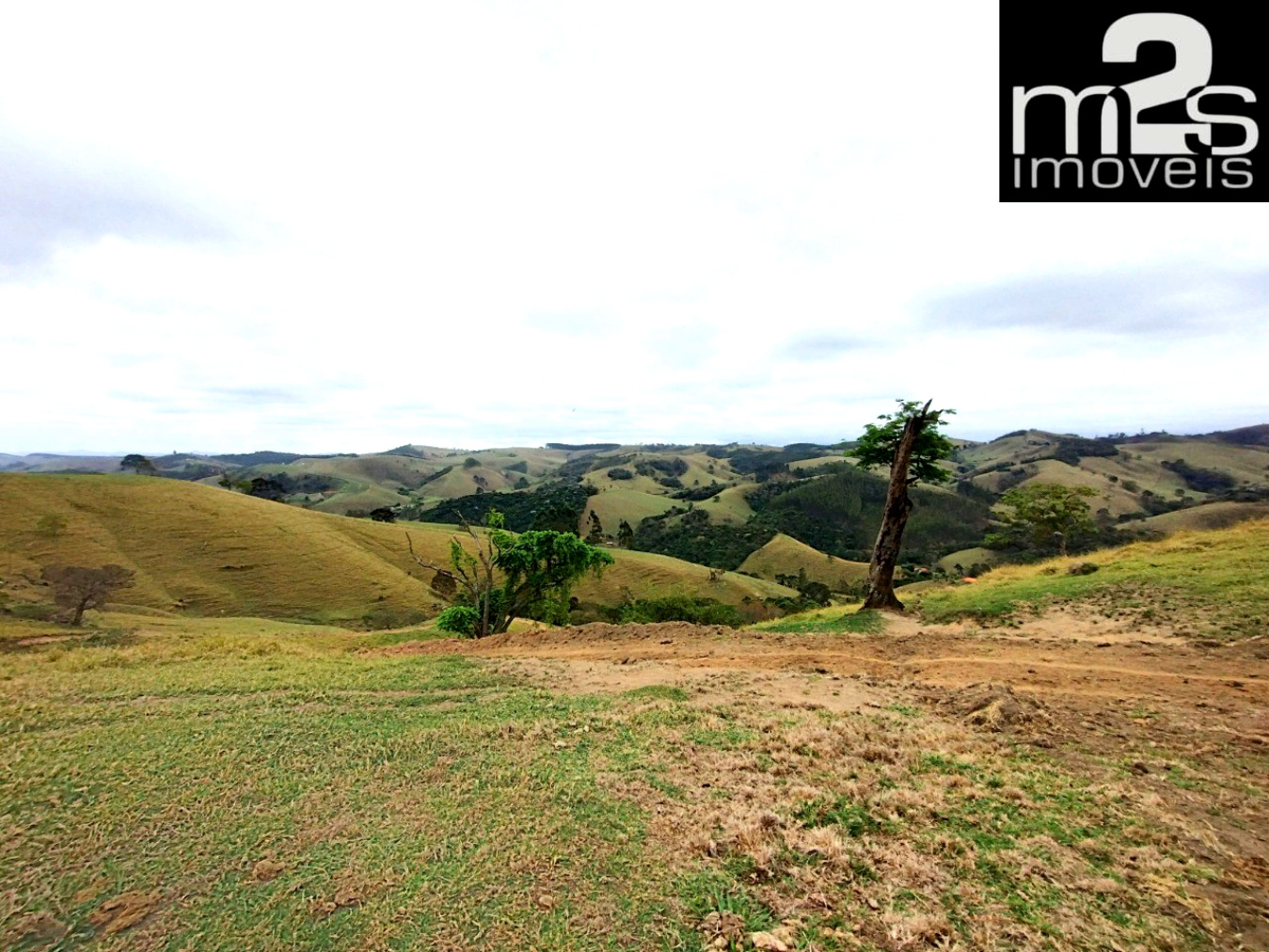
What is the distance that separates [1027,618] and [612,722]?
Answer: 1175 centimetres

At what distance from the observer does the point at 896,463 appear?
59.8 ft

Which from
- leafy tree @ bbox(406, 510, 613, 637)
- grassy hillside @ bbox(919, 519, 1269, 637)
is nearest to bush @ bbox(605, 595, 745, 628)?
leafy tree @ bbox(406, 510, 613, 637)

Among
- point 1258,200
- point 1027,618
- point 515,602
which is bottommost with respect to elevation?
point 515,602

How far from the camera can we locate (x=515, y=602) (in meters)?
22.6

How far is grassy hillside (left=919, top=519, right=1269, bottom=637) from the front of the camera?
11.6 m

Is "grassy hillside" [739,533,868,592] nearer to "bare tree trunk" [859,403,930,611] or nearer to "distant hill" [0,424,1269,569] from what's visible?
"distant hill" [0,424,1269,569]

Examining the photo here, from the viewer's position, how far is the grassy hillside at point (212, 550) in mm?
42781

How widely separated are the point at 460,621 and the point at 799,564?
7686 cm

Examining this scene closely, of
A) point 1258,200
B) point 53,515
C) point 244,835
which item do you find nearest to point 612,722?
point 244,835

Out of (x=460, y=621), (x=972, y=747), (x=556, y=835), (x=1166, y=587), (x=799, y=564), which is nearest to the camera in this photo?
(x=556, y=835)

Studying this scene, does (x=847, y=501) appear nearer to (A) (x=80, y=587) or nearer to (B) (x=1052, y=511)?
(B) (x=1052, y=511)

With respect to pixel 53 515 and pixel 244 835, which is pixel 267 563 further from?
pixel 244 835

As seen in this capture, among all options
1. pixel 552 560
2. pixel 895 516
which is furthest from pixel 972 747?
pixel 552 560

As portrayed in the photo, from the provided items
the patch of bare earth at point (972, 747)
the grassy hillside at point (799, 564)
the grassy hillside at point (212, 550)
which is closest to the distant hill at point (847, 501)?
the grassy hillside at point (799, 564)
